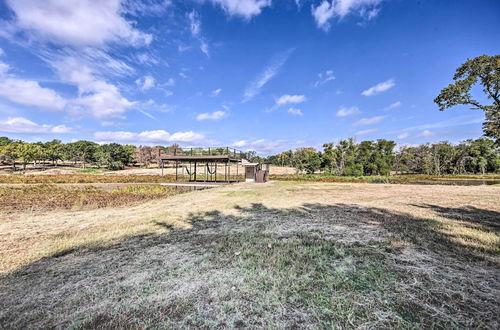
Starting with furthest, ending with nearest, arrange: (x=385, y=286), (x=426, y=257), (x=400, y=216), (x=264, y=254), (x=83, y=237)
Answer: (x=400, y=216), (x=83, y=237), (x=264, y=254), (x=426, y=257), (x=385, y=286)

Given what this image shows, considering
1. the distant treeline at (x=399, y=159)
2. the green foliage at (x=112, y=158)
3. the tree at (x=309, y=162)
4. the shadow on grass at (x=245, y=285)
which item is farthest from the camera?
the green foliage at (x=112, y=158)

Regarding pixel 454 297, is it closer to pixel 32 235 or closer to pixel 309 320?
pixel 309 320

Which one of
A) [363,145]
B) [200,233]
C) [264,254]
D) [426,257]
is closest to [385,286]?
[426,257]

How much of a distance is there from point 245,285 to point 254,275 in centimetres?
→ 28

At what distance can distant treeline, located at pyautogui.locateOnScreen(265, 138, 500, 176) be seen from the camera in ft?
141

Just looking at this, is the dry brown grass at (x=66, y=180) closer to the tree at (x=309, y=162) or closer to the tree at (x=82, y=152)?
the tree at (x=309, y=162)

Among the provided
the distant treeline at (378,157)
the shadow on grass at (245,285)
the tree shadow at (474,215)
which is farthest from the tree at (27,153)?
the tree shadow at (474,215)

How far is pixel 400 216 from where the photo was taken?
20.7ft

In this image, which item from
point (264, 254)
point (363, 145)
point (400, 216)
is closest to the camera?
point (264, 254)

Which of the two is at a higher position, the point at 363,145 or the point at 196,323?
the point at 363,145

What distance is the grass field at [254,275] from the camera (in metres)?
2.12

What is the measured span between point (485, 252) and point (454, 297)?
206 centimetres

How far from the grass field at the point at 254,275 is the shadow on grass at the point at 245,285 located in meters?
0.02

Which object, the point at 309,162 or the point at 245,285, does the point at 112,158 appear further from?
the point at 245,285
